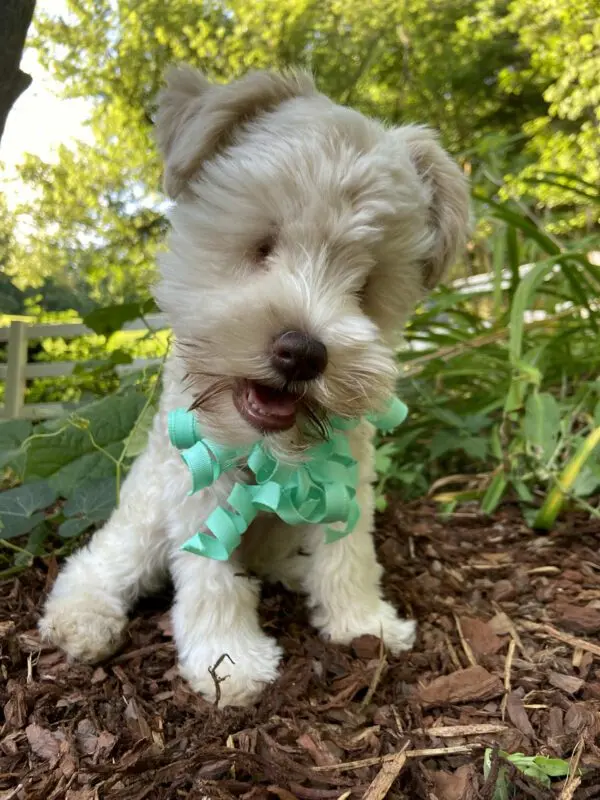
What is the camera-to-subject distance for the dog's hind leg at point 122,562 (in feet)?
5.62

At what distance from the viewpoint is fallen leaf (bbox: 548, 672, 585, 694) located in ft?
5.12

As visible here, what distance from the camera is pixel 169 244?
5.37 feet

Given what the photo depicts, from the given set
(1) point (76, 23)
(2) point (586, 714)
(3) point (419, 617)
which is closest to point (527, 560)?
(3) point (419, 617)

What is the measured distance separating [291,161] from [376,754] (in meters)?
1.29

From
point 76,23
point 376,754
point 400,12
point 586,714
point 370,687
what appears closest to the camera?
point 376,754

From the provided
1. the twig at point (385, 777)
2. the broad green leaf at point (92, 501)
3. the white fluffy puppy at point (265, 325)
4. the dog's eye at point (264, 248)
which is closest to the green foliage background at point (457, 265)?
the broad green leaf at point (92, 501)

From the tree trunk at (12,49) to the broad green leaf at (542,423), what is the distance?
79.1 inches

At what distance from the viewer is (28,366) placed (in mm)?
3100

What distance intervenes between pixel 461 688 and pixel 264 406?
88 cm

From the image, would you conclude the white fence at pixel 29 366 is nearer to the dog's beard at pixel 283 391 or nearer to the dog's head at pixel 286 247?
the dog's head at pixel 286 247

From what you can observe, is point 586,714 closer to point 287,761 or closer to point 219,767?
point 287,761

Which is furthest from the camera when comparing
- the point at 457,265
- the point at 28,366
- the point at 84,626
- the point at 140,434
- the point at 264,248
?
the point at 28,366

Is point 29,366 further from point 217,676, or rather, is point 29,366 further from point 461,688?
point 461,688

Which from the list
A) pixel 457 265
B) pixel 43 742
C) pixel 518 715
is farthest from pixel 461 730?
pixel 457 265
